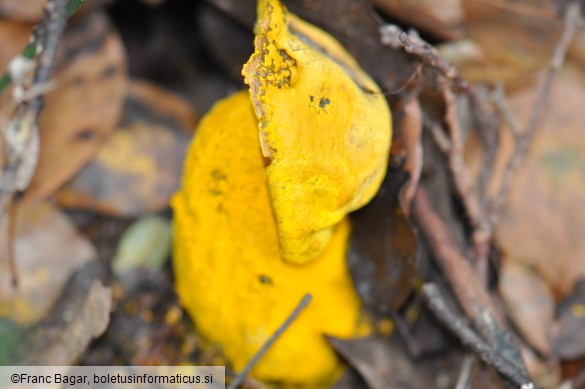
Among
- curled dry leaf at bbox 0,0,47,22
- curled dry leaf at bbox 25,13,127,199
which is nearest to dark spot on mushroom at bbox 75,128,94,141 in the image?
curled dry leaf at bbox 25,13,127,199

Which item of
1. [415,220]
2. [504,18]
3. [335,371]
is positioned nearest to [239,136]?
[415,220]

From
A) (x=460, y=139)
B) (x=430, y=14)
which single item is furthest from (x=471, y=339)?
(x=430, y=14)

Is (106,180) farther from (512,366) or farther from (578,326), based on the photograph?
(578,326)

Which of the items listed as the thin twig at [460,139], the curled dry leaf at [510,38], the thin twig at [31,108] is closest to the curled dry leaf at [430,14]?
the curled dry leaf at [510,38]

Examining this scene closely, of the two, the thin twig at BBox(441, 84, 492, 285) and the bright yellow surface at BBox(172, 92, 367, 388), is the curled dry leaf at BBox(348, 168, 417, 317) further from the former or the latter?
the thin twig at BBox(441, 84, 492, 285)

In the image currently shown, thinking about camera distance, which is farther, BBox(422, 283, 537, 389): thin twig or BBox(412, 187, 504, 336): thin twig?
BBox(412, 187, 504, 336): thin twig

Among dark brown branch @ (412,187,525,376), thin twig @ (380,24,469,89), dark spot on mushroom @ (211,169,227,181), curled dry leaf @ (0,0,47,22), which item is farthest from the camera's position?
curled dry leaf @ (0,0,47,22)
